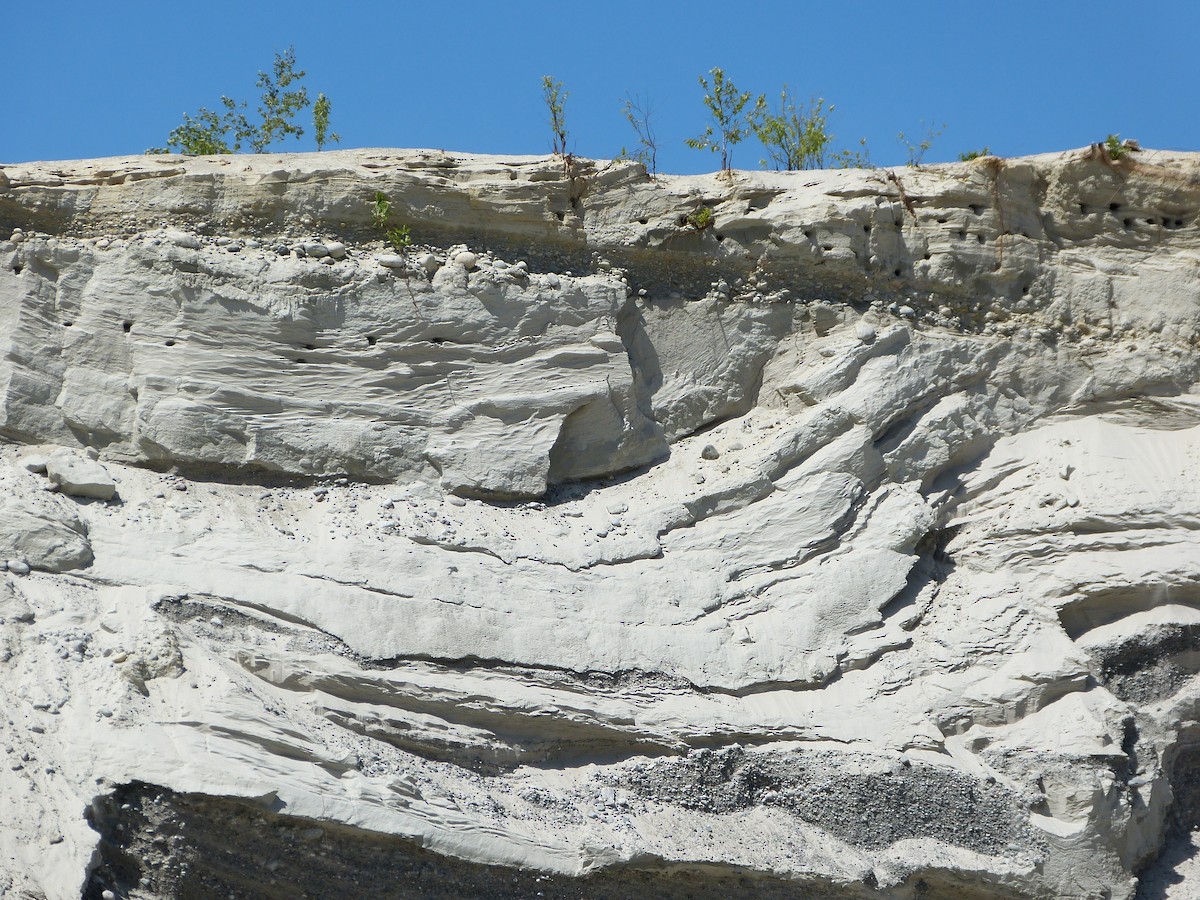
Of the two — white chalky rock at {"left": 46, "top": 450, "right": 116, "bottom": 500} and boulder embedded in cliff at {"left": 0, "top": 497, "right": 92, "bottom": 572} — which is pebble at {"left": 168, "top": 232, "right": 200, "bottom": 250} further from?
boulder embedded in cliff at {"left": 0, "top": 497, "right": 92, "bottom": 572}

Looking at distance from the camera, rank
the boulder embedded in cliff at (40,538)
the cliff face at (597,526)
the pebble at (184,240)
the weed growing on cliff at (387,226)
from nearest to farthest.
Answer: the cliff face at (597,526), the boulder embedded in cliff at (40,538), the pebble at (184,240), the weed growing on cliff at (387,226)

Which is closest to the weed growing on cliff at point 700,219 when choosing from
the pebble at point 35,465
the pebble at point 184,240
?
the pebble at point 184,240

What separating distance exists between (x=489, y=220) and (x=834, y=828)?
4631 millimetres

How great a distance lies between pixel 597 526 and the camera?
8.90 metres

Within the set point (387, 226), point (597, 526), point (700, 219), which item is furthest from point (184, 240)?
point (700, 219)

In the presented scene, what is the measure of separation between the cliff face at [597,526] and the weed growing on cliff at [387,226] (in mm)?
88

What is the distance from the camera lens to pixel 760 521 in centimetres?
895

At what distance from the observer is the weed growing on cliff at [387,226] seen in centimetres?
924

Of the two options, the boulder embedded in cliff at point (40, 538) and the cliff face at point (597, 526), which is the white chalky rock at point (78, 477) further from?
the boulder embedded in cliff at point (40, 538)

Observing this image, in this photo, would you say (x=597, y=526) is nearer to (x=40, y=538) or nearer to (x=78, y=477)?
(x=78, y=477)

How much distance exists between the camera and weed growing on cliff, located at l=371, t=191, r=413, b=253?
924 centimetres

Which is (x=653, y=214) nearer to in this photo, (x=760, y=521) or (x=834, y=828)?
(x=760, y=521)

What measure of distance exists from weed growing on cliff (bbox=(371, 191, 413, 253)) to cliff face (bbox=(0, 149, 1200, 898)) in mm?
88

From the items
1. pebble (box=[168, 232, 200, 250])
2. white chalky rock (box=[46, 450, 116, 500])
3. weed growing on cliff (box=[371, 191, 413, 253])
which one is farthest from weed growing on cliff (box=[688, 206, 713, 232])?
Answer: white chalky rock (box=[46, 450, 116, 500])
